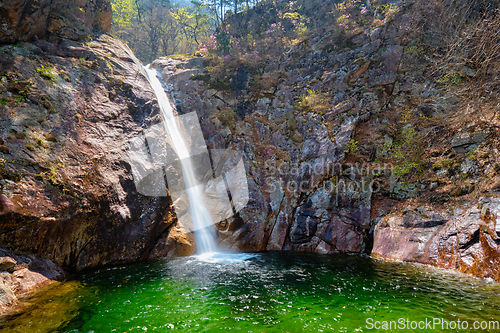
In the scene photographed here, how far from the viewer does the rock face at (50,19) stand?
10.1m

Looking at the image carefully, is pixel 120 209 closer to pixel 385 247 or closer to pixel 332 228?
pixel 332 228

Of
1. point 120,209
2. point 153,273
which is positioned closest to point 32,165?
point 120,209

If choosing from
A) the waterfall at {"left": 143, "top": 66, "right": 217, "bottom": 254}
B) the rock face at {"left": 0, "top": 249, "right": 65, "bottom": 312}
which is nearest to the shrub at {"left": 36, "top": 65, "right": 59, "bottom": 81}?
the waterfall at {"left": 143, "top": 66, "right": 217, "bottom": 254}

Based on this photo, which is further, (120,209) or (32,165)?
(120,209)

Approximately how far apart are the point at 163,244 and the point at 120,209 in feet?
8.84

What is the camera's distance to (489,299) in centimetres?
529

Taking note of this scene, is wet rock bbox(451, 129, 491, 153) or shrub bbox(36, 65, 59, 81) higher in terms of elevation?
shrub bbox(36, 65, 59, 81)

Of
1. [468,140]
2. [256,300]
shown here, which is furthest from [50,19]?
[468,140]

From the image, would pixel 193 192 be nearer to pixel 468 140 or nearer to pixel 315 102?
pixel 315 102

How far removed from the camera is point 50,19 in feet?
40.6

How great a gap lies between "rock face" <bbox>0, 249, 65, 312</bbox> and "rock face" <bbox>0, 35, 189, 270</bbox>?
0.28m

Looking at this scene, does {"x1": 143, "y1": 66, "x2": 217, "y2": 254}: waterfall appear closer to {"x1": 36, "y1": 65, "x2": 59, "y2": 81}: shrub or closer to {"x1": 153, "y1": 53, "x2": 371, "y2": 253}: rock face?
{"x1": 153, "y1": 53, "x2": 371, "y2": 253}: rock face

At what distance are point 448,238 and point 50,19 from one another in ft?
71.3

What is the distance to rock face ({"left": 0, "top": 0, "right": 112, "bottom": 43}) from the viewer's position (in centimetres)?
1007
